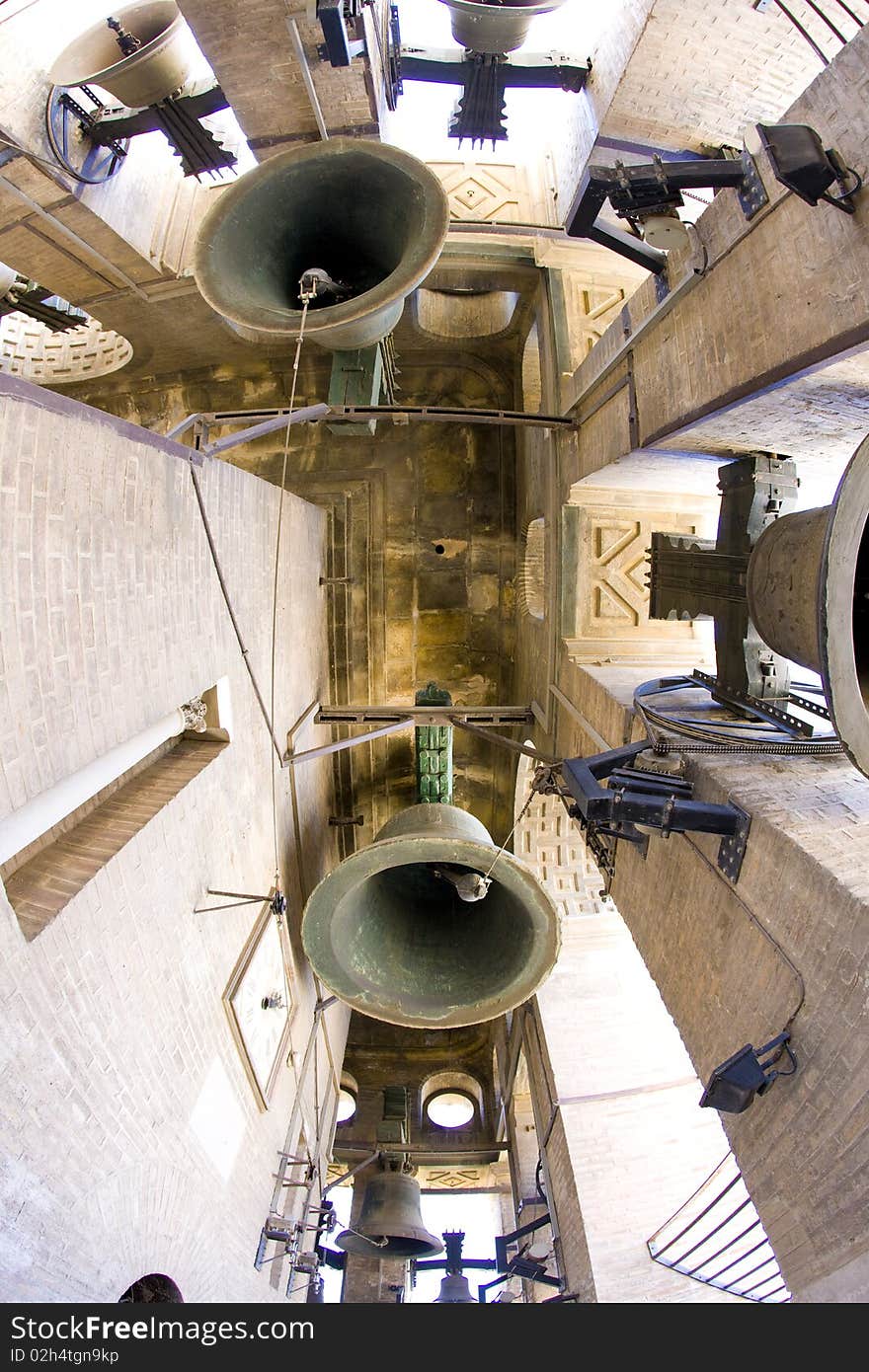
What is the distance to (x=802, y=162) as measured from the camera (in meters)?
2.21

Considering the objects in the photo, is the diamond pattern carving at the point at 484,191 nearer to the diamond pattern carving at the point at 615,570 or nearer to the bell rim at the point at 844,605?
the diamond pattern carving at the point at 615,570

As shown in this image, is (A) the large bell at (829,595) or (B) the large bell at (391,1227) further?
(B) the large bell at (391,1227)

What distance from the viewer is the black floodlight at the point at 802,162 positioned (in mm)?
2211

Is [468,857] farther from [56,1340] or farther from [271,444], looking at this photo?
[271,444]

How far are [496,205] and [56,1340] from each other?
856 cm

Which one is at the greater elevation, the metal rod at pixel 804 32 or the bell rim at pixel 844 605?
the metal rod at pixel 804 32

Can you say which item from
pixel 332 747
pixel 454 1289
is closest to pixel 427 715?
pixel 332 747

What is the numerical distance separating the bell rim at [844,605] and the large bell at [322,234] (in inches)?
120

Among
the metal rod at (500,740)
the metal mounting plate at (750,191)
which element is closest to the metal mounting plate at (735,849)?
the metal rod at (500,740)

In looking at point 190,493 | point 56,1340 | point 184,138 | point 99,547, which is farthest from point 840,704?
point 184,138

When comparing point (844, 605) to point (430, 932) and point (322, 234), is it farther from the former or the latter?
point (322, 234)

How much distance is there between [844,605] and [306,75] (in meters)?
5.89

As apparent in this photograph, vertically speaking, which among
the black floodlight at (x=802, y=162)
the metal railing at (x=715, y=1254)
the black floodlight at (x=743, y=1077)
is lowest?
the metal railing at (x=715, y=1254)

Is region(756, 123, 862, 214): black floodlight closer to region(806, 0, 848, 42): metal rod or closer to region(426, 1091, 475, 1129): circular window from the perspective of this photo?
region(806, 0, 848, 42): metal rod
